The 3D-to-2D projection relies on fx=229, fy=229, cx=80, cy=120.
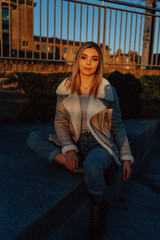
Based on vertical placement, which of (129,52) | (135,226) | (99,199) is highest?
(129,52)

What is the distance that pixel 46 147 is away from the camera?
199 cm

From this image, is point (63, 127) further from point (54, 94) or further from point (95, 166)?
point (54, 94)

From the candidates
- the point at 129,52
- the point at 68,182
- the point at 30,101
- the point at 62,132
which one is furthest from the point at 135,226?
the point at 129,52

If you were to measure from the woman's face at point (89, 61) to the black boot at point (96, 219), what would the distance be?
1127 mm

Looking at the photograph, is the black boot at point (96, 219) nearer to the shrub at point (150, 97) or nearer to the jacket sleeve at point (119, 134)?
the jacket sleeve at point (119, 134)

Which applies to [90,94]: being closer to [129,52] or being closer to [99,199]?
[99,199]

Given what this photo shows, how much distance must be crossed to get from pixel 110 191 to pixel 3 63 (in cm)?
290

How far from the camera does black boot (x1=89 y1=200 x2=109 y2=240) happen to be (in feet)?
5.59

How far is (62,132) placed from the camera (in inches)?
77.3

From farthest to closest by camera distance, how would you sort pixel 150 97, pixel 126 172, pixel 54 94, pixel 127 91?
1. pixel 150 97
2. pixel 127 91
3. pixel 54 94
4. pixel 126 172

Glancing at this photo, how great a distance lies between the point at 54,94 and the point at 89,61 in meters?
2.40

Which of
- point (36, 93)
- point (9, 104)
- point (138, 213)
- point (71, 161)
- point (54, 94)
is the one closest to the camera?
point (71, 161)

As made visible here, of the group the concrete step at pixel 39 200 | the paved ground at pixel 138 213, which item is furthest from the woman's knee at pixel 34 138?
the paved ground at pixel 138 213

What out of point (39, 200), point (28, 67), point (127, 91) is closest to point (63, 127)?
point (39, 200)
